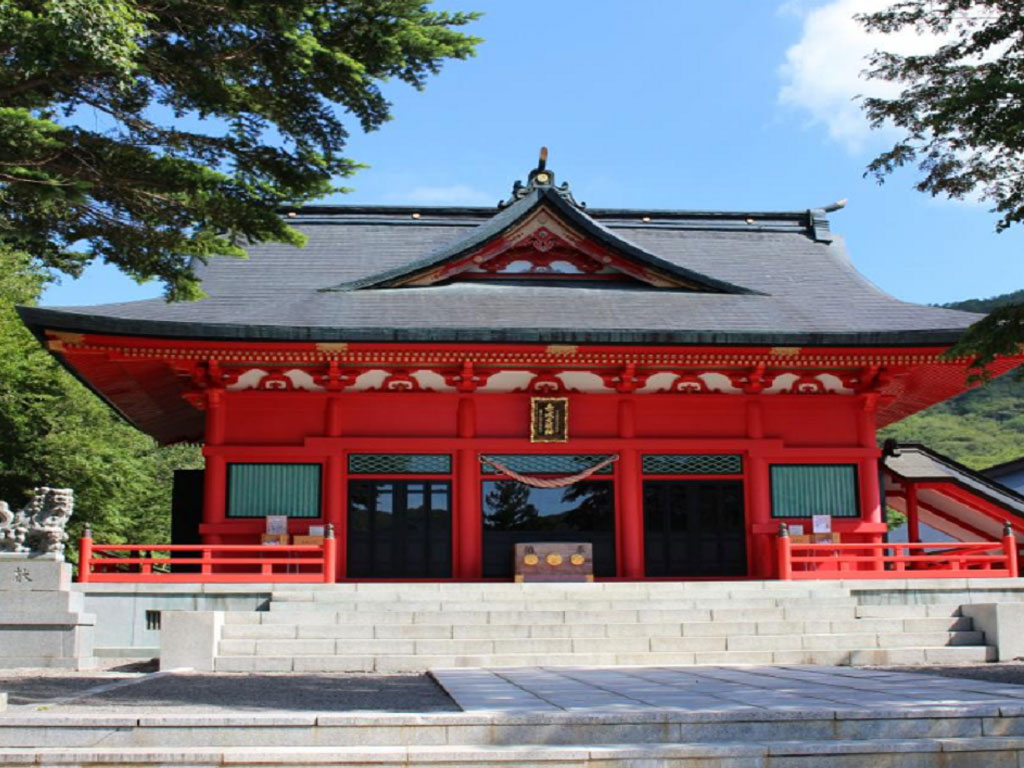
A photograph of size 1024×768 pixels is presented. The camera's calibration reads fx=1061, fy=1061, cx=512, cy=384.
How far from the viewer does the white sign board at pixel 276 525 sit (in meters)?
16.7

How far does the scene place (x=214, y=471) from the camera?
1689cm

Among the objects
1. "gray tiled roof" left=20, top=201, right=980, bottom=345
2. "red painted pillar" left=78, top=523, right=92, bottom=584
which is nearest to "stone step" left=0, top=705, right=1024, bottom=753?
"red painted pillar" left=78, top=523, right=92, bottom=584

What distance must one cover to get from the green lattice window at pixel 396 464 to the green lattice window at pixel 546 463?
2.67ft

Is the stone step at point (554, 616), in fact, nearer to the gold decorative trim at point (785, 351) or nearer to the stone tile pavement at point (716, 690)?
the stone tile pavement at point (716, 690)

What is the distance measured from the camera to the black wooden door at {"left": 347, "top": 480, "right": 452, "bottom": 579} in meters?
17.4

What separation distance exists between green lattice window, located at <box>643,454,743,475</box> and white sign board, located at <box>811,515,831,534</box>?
145 cm

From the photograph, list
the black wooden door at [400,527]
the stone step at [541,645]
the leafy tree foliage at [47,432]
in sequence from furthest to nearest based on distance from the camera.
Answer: the leafy tree foliage at [47,432] → the black wooden door at [400,527] → the stone step at [541,645]

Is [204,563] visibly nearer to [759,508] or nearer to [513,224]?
[513,224]

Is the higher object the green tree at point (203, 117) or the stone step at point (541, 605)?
the green tree at point (203, 117)

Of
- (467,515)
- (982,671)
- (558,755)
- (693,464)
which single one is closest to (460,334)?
(467,515)

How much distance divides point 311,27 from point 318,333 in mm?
5621

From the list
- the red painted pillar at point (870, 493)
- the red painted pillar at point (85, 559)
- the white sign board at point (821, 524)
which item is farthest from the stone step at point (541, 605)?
the red painted pillar at point (870, 493)

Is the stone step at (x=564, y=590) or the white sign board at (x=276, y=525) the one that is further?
the white sign board at (x=276, y=525)

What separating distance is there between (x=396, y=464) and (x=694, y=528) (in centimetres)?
512
